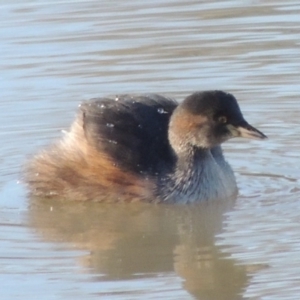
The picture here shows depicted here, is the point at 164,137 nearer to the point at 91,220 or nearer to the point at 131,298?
the point at 91,220

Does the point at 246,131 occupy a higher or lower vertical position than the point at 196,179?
higher

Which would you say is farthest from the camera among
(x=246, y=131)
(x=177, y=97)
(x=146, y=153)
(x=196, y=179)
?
(x=177, y=97)

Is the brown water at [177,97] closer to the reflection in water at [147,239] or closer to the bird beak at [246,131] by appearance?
the reflection in water at [147,239]

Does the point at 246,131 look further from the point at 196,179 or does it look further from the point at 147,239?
the point at 147,239

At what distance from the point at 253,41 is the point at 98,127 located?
13.2 ft

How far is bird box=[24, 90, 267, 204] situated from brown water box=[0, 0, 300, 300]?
0.11 metres

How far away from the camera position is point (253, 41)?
1125 centimetres

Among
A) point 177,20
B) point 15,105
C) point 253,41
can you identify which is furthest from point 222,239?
point 177,20

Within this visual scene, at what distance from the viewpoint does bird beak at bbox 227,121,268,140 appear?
24.7 ft

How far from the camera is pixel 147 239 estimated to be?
6863 mm

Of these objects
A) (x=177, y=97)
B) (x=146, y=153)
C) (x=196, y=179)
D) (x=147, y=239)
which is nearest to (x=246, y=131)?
(x=196, y=179)

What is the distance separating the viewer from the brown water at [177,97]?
20.0 feet

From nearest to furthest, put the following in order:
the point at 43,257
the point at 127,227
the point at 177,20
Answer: the point at 43,257 < the point at 127,227 < the point at 177,20

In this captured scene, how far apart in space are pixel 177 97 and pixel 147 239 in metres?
3.00
